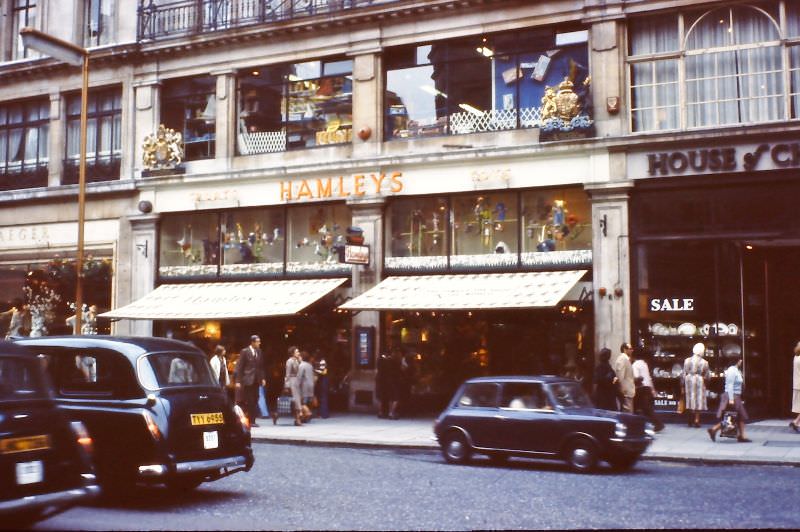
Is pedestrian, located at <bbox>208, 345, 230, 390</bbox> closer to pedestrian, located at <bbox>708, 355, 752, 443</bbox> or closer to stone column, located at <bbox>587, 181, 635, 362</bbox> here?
stone column, located at <bbox>587, 181, 635, 362</bbox>

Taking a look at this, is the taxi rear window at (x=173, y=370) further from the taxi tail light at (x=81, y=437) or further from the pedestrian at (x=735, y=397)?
the pedestrian at (x=735, y=397)

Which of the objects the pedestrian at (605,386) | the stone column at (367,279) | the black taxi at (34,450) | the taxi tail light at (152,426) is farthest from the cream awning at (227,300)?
the black taxi at (34,450)

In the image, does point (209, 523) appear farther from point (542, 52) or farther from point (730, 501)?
point (542, 52)

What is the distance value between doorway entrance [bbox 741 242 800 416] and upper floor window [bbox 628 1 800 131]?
3088 mm

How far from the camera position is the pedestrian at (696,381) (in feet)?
63.6

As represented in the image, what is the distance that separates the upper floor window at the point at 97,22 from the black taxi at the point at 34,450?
72.4 ft

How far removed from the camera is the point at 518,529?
29.3ft

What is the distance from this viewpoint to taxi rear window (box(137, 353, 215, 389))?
10.5m

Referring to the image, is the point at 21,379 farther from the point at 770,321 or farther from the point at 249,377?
the point at 770,321

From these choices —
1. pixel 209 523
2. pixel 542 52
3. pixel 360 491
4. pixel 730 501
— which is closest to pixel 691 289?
pixel 542 52

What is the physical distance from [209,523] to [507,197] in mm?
15106

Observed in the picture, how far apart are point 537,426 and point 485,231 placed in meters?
9.63

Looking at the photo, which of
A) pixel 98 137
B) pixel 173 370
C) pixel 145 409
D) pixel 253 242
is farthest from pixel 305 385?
pixel 98 137

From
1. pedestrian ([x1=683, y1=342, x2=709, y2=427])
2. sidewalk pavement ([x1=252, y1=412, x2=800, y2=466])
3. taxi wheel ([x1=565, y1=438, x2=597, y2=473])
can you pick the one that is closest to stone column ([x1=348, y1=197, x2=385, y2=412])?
sidewalk pavement ([x1=252, y1=412, x2=800, y2=466])
